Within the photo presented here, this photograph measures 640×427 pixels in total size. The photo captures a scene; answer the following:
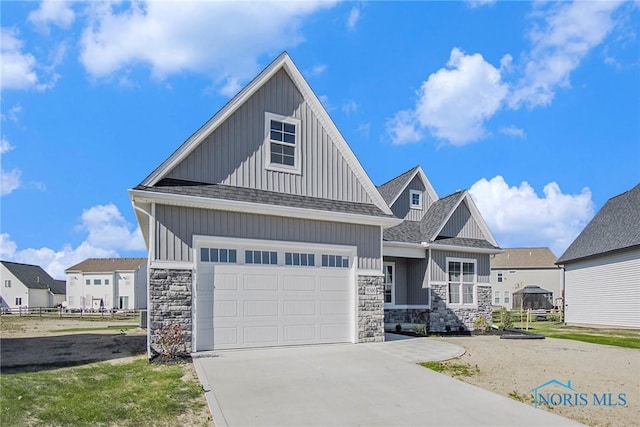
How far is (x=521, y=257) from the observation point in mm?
53250

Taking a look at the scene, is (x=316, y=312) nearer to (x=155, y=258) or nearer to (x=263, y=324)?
(x=263, y=324)

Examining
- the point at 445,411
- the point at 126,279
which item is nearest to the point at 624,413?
the point at 445,411

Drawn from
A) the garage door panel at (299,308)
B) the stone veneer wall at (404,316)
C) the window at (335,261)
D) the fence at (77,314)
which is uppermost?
the window at (335,261)

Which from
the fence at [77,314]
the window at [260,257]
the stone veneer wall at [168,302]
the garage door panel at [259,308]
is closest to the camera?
the stone veneer wall at [168,302]

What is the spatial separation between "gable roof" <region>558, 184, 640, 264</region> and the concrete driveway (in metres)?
20.3

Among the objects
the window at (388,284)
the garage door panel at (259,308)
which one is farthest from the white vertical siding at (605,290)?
the garage door panel at (259,308)

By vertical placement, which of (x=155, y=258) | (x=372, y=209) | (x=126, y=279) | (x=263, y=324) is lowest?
(x=126, y=279)

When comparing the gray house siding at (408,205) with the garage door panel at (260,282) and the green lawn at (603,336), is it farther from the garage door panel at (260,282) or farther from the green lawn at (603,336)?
the garage door panel at (260,282)

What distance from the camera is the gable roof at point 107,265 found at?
55.7 meters

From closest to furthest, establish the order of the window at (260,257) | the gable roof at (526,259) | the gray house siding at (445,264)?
the window at (260,257) → the gray house siding at (445,264) → the gable roof at (526,259)

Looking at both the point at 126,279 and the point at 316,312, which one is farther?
the point at 126,279

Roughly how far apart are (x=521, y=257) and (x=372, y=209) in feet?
149

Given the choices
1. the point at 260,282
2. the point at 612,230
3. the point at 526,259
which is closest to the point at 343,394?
the point at 260,282

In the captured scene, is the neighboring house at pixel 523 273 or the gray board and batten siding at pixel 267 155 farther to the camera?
the neighboring house at pixel 523 273
